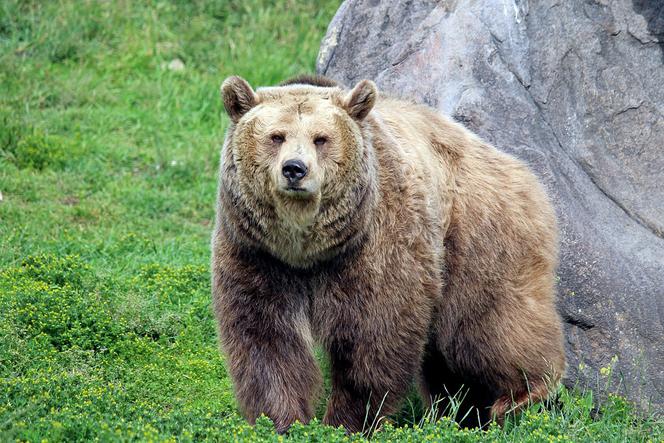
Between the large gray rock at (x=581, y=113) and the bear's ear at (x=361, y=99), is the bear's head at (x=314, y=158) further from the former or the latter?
the large gray rock at (x=581, y=113)

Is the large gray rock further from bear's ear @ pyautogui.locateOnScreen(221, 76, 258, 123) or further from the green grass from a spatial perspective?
bear's ear @ pyautogui.locateOnScreen(221, 76, 258, 123)

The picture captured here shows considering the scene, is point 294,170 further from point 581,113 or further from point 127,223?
point 127,223

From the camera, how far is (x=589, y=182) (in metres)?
7.23

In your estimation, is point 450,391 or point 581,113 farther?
point 581,113

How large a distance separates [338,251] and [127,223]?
160 inches

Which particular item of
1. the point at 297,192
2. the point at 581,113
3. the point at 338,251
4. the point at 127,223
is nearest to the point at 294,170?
the point at 297,192

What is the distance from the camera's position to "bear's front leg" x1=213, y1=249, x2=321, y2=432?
553 centimetres

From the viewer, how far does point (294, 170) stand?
199 inches

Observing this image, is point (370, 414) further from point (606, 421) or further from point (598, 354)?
point (598, 354)

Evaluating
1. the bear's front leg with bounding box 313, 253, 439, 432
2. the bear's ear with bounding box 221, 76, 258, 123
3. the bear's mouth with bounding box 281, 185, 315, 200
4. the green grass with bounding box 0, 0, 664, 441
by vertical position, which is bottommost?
the green grass with bounding box 0, 0, 664, 441

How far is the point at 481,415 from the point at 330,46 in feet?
10.2

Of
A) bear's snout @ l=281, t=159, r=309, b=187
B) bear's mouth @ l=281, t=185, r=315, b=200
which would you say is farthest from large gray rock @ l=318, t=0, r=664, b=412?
bear's snout @ l=281, t=159, r=309, b=187

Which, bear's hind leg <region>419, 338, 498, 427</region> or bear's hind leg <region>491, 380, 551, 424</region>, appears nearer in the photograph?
bear's hind leg <region>491, 380, 551, 424</region>

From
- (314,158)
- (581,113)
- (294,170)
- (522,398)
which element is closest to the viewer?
(294,170)
